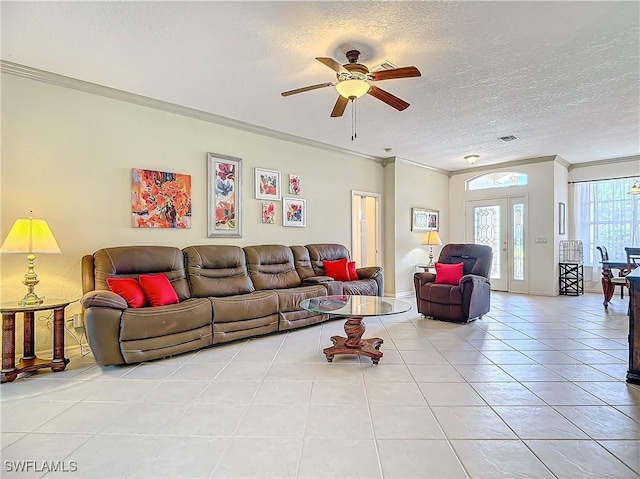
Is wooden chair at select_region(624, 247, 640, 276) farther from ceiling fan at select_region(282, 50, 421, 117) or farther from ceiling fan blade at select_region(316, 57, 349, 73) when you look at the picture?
ceiling fan blade at select_region(316, 57, 349, 73)

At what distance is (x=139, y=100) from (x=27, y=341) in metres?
2.61

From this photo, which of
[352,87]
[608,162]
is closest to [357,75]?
[352,87]

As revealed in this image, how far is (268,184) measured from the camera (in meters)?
5.11

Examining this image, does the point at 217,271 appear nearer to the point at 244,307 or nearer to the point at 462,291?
the point at 244,307

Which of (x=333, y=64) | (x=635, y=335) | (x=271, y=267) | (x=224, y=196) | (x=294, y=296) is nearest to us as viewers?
(x=333, y=64)

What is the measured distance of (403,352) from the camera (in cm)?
339

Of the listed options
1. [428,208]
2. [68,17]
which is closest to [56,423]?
[68,17]

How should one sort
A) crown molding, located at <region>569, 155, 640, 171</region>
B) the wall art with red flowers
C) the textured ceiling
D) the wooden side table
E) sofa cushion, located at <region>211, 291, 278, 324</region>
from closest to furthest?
the textured ceiling < the wooden side table < sofa cushion, located at <region>211, 291, 278, 324</region> < the wall art with red flowers < crown molding, located at <region>569, 155, 640, 171</region>

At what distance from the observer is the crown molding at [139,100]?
10.4ft

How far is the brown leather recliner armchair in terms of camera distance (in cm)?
448

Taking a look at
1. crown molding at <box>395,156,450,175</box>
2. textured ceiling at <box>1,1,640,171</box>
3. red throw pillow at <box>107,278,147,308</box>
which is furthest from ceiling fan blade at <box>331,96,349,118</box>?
crown molding at <box>395,156,450,175</box>

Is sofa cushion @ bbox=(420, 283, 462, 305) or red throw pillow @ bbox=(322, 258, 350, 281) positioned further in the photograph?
red throw pillow @ bbox=(322, 258, 350, 281)

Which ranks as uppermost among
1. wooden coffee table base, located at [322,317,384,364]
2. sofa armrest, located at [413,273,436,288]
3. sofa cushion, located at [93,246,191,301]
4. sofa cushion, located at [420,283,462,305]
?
sofa cushion, located at [93,246,191,301]

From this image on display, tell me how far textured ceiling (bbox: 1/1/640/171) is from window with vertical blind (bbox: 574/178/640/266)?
2.87 m
